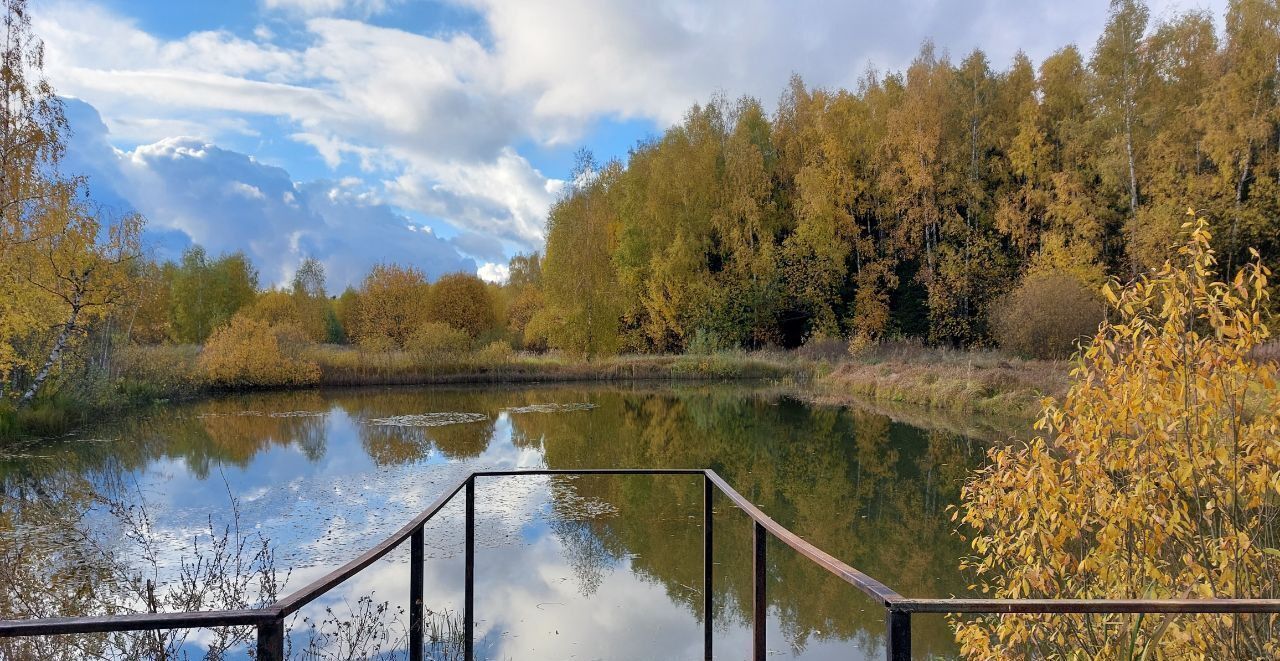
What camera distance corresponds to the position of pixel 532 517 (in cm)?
930

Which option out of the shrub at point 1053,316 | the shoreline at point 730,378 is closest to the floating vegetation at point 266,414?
the shoreline at point 730,378

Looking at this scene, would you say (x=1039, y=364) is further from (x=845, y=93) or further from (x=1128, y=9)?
(x=845, y=93)

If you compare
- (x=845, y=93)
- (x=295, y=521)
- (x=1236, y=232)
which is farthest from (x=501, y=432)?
(x=845, y=93)

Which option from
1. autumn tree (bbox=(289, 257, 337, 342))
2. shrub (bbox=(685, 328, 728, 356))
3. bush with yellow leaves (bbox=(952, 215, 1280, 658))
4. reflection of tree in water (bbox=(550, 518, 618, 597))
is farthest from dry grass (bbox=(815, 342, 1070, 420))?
autumn tree (bbox=(289, 257, 337, 342))

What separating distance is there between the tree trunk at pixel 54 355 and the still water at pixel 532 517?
4.71ft

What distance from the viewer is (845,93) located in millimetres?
34938

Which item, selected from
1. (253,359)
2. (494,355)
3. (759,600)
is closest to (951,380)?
(759,600)

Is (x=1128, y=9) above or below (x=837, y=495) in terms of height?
above

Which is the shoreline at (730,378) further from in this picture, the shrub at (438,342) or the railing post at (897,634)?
the railing post at (897,634)

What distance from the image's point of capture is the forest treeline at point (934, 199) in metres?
21.5

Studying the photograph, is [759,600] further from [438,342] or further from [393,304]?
[393,304]

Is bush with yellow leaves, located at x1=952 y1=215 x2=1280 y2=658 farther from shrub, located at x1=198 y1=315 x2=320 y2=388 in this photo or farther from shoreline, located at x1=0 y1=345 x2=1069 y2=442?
shrub, located at x1=198 y1=315 x2=320 y2=388

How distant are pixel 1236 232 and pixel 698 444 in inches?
726

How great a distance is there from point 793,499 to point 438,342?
72.5 ft
